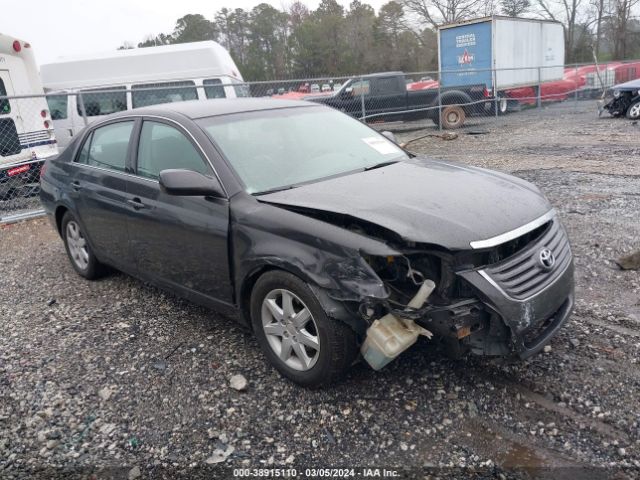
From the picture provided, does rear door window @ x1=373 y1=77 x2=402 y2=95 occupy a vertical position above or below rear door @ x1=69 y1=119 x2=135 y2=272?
above

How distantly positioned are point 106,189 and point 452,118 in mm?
13788

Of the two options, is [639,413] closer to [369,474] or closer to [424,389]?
[424,389]

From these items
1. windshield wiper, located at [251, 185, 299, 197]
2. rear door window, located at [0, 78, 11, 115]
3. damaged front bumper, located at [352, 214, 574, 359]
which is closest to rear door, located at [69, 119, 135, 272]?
windshield wiper, located at [251, 185, 299, 197]

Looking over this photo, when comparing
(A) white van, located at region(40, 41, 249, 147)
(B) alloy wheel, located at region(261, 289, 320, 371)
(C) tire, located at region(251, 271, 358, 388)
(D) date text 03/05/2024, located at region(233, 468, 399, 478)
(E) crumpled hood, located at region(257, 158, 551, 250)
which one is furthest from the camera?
(A) white van, located at region(40, 41, 249, 147)

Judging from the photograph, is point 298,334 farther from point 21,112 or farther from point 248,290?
point 21,112

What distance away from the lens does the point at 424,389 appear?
3.03 m

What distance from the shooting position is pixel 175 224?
11.9 feet

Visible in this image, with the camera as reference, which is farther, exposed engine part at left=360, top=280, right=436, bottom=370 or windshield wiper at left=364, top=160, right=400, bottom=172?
windshield wiper at left=364, top=160, right=400, bottom=172

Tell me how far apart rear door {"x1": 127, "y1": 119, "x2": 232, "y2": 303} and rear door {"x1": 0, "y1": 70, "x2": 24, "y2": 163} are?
650 centimetres

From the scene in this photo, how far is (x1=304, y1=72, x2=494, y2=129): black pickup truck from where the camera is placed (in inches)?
594

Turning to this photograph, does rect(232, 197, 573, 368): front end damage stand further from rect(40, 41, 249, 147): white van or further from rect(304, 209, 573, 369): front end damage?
rect(40, 41, 249, 147): white van

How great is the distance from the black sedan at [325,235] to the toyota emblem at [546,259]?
0.01 metres

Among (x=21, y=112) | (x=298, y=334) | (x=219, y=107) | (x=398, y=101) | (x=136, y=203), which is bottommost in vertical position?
(x=298, y=334)

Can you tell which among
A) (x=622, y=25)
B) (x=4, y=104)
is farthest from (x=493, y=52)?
(x=622, y=25)
